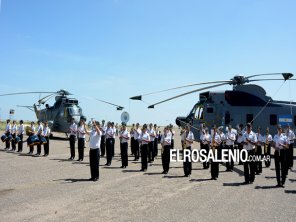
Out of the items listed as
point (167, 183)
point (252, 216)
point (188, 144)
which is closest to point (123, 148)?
point (188, 144)

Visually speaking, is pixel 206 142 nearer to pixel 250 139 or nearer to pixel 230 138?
pixel 230 138

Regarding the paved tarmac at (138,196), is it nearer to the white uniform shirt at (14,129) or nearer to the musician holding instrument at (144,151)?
the musician holding instrument at (144,151)

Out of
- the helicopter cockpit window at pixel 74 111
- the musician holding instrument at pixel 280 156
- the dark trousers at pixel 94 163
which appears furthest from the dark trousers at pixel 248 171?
the helicopter cockpit window at pixel 74 111

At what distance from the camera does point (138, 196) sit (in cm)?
874

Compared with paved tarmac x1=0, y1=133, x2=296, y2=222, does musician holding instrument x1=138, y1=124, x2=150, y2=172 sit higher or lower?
higher

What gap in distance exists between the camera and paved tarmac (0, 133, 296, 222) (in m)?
6.92

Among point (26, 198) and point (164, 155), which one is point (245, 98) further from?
point (26, 198)

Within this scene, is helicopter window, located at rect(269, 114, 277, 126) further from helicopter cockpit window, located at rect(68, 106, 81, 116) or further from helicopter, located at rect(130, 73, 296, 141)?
helicopter cockpit window, located at rect(68, 106, 81, 116)

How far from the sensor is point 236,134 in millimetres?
16359

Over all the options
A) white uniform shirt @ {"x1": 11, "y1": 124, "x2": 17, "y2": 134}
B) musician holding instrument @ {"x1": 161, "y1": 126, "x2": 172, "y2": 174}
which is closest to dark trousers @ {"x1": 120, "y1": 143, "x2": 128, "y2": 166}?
musician holding instrument @ {"x1": 161, "y1": 126, "x2": 172, "y2": 174}

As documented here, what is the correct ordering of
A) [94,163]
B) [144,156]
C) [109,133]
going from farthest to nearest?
[109,133] → [144,156] → [94,163]

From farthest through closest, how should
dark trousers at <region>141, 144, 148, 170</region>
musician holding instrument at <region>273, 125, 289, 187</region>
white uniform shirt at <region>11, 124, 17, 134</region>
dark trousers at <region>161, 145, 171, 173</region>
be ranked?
white uniform shirt at <region>11, 124, 17, 134</region> → dark trousers at <region>141, 144, 148, 170</region> → dark trousers at <region>161, 145, 171, 173</region> → musician holding instrument at <region>273, 125, 289, 187</region>

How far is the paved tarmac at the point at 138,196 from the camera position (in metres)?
6.92

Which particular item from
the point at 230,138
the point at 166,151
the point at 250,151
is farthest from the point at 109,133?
the point at 250,151
